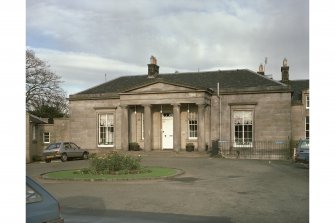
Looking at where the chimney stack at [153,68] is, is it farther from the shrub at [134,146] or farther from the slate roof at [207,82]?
the shrub at [134,146]

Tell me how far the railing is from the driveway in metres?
12.9

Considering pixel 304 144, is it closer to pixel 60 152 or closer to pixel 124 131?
pixel 124 131

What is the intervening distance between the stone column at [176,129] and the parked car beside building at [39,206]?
87.4 ft

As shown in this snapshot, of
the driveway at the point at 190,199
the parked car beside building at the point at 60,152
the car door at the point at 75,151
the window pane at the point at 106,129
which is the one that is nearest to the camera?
the driveway at the point at 190,199

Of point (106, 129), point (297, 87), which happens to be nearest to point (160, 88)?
point (106, 129)

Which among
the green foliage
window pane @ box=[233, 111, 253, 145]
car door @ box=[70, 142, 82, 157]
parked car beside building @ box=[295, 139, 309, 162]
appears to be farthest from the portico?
the green foliage

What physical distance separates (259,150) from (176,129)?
6.54 meters

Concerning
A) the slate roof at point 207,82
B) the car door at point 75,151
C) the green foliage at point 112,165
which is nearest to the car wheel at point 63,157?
the car door at point 75,151

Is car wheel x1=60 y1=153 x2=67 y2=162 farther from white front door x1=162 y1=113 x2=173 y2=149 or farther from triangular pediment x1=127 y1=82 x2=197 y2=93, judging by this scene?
white front door x1=162 y1=113 x2=173 y2=149

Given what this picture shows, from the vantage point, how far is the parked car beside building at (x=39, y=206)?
4068 millimetres

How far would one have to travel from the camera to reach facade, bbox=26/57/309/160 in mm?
31016

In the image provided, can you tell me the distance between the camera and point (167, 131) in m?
33.8
